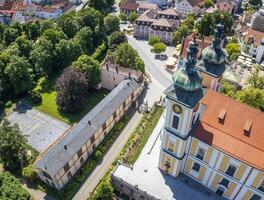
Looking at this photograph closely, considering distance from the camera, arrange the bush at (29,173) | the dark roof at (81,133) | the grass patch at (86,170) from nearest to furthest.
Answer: the dark roof at (81,133) → the grass patch at (86,170) → the bush at (29,173)

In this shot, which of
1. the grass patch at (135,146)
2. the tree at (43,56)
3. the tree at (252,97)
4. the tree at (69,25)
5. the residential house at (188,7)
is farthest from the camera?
the residential house at (188,7)

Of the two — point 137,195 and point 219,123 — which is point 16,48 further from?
point 219,123

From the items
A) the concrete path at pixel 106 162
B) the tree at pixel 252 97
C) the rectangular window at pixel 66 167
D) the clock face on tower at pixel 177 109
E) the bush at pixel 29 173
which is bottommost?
the concrete path at pixel 106 162

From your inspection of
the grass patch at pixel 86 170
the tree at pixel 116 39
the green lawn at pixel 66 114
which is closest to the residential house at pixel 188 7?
the tree at pixel 116 39

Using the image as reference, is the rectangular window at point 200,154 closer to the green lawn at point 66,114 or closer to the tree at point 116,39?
the green lawn at point 66,114

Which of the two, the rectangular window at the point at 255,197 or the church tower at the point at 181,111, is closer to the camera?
the church tower at the point at 181,111

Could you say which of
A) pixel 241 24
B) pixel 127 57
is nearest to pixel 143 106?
pixel 127 57

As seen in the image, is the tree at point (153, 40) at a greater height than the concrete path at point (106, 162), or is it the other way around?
the tree at point (153, 40)

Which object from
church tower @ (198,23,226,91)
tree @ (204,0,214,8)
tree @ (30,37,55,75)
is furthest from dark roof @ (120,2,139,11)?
church tower @ (198,23,226,91)

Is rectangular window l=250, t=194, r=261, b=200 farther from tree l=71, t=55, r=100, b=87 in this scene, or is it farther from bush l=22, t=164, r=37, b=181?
tree l=71, t=55, r=100, b=87
